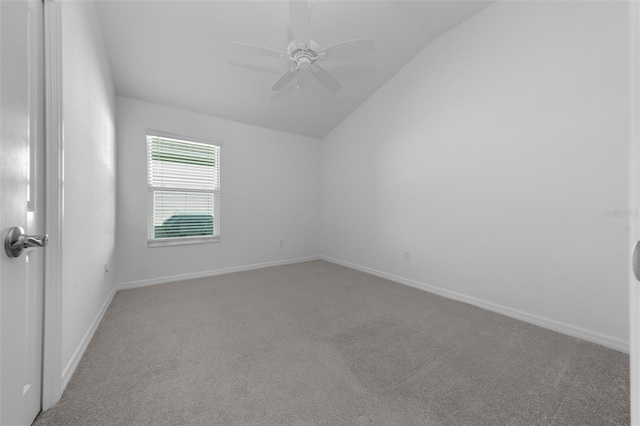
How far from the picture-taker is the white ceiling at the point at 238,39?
233 centimetres

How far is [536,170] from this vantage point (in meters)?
2.27

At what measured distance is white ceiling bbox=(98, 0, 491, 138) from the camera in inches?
91.6

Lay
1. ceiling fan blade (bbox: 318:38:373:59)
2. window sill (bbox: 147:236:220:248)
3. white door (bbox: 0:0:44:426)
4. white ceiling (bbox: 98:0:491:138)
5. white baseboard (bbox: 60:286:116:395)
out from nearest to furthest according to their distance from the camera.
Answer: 1. white door (bbox: 0:0:44:426)
2. white baseboard (bbox: 60:286:116:395)
3. ceiling fan blade (bbox: 318:38:373:59)
4. white ceiling (bbox: 98:0:491:138)
5. window sill (bbox: 147:236:220:248)

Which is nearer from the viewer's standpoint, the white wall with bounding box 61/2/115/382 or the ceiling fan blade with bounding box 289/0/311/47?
the white wall with bounding box 61/2/115/382

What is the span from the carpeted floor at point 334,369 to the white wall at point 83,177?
0.29 m

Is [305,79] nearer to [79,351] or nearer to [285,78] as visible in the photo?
[285,78]

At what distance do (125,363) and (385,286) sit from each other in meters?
2.73

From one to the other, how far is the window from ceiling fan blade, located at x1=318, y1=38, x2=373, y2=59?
2355 millimetres

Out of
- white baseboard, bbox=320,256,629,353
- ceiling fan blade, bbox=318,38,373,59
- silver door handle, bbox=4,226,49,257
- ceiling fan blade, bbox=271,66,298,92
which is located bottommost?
white baseboard, bbox=320,256,629,353

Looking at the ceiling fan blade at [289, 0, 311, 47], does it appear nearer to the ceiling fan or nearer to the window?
the ceiling fan

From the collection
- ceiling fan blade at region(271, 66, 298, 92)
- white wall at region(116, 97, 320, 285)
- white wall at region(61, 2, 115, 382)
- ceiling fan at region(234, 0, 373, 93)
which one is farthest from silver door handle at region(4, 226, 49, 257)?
white wall at region(116, 97, 320, 285)

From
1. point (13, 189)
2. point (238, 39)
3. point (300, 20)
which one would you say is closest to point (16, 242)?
point (13, 189)

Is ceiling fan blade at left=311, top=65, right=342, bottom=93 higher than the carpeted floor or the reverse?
higher

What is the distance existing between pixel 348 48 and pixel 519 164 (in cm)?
195
